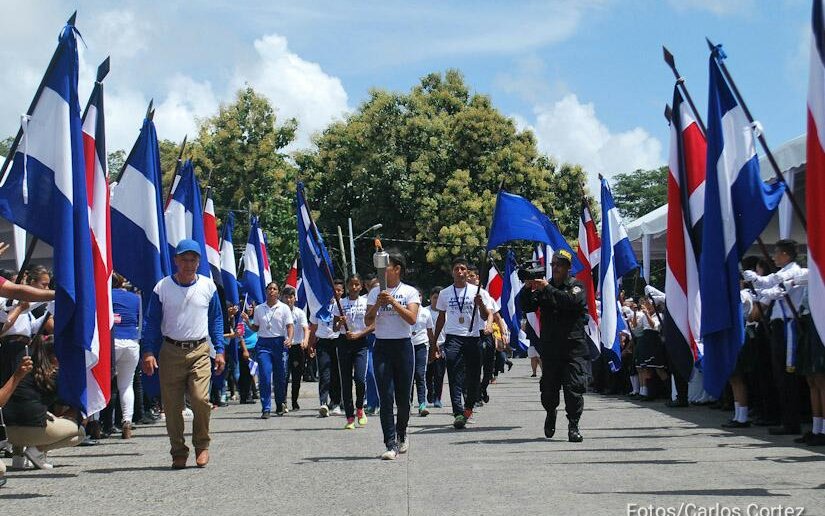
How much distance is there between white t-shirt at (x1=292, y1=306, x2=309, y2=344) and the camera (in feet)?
63.3

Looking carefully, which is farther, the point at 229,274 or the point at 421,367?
the point at 229,274

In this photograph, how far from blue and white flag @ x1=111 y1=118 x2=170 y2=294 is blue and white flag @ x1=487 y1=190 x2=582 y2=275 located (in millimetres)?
4518

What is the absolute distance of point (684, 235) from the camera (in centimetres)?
1166

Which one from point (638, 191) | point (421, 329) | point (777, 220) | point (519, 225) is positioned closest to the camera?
point (519, 225)

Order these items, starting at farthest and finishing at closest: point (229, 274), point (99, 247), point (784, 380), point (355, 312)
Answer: point (229, 274)
point (355, 312)
point (784, 380)
point (99, 247)

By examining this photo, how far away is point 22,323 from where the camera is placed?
11023mm

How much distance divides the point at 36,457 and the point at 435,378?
8857mm

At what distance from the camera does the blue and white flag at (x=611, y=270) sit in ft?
53.9

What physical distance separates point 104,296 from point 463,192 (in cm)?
4029

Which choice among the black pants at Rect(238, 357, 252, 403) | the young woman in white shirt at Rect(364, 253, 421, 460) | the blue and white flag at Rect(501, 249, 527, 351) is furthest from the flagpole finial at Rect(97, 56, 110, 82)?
the blue and white flag at Rect(501, 249, 527, 351)

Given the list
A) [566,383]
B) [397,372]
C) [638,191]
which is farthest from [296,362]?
[638,191]

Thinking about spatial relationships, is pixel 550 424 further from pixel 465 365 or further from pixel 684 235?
pixel 684 235

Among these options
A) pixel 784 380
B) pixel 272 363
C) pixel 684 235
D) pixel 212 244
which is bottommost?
pixel 784 380

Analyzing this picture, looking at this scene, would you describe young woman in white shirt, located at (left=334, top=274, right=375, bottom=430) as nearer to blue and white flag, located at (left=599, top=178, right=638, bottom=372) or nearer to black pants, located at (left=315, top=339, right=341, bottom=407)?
black pants, located at (left=315, top=339, right=341, bottom=407)
